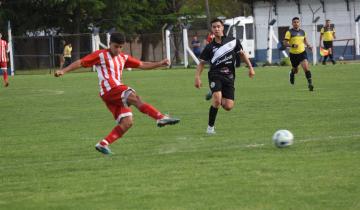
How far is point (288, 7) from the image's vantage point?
5228 cm

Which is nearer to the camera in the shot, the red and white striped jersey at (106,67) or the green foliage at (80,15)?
the red and white striped jersey at (106,67)

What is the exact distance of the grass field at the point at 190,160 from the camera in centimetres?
731

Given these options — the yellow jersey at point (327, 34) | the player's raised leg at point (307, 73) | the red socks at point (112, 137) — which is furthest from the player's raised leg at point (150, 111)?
the yellow jersey at point (327, 34)

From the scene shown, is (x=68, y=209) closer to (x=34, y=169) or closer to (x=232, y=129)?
(x=34, y=169)

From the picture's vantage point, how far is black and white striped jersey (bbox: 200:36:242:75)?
13.1 m

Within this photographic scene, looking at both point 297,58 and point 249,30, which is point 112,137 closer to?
point 297,58

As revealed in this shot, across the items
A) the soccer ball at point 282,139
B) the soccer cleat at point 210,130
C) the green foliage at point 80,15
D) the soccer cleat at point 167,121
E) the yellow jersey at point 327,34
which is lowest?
the soccer cleat at point 210,130

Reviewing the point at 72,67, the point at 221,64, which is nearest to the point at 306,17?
the point at 221,64

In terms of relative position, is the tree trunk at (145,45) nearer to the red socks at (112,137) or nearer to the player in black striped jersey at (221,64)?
the player in black striped jersey at (221,64)

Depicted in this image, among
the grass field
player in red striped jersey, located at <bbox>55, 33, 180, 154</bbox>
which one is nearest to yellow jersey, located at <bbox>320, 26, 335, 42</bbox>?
the grass field

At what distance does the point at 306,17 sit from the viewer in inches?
2015

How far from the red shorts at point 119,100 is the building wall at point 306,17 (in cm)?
3498

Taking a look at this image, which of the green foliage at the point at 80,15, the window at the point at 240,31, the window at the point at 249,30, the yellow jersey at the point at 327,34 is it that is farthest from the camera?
the green foliage at the point at 80,15

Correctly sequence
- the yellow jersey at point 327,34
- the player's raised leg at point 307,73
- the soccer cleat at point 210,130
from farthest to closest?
the yellow jersey at point 327,34 → the player's raised leg at point 307,73 → the soccer cleat at point 210,130
